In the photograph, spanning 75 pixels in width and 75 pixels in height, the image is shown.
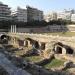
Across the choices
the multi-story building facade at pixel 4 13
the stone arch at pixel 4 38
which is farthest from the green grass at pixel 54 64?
the multi-story building facade at pixel 4 13

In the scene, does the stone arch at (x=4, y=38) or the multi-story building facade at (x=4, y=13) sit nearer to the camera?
the stone arch at (x=4, y=38)

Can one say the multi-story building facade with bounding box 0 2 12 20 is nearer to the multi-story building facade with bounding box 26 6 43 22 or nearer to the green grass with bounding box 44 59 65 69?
the multi-story building facade with bounding box 26 6 43 22

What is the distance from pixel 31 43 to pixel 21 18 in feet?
217

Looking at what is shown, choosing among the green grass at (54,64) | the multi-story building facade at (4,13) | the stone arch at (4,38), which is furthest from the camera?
the multi-story building facade at (4,13)

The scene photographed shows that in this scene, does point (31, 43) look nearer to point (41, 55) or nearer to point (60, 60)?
point (41, 55)

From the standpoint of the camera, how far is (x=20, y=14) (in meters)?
127

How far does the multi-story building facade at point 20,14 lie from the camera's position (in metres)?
124

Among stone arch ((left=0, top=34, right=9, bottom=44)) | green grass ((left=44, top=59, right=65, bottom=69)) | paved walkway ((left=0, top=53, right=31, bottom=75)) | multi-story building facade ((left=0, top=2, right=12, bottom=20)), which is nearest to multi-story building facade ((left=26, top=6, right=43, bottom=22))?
multi-story building facade ((left=0, top=2, right=12, bottom=20))

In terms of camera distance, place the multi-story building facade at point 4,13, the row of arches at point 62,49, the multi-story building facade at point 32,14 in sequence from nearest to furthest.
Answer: the row of arches at point 62,49, the multi-story building facade at point 4,13, the multi-story building facade at point 32,14

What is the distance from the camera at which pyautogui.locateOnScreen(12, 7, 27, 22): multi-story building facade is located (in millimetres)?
123875

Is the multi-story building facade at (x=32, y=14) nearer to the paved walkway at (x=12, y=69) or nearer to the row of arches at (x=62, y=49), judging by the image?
the row of arches at (x=62, y=49)

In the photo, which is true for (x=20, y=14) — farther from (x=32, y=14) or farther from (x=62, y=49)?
(x=62, y=49)

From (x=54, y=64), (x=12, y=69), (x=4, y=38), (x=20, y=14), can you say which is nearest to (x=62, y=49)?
(x=54, y=64)

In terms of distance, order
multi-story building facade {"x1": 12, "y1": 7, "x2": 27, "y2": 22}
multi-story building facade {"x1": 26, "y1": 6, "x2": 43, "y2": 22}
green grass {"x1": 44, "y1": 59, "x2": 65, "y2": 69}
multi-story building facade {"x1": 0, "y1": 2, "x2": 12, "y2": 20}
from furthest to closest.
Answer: multi-story building facade {"x1": 26, "y1": 6, "x2": 43, "y2": 22} → multi-story building facade {"x1": 12, "y1": 7, "x2": 27, "y2": 22} → multi-story building facade {"x1": 0, "y1": 2, "x2": 12, "y2": 20} → green grass {"x1": 44, "y1": 59, "x2": 65, "y2": 69}
